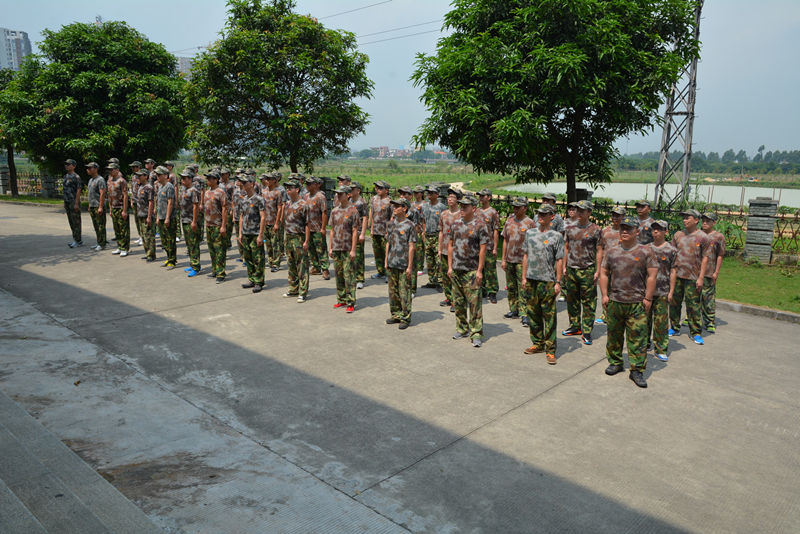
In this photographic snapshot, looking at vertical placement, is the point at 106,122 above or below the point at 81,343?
above

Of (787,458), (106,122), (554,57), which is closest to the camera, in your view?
(787,458)

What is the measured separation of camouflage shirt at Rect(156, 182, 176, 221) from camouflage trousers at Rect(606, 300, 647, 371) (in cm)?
866

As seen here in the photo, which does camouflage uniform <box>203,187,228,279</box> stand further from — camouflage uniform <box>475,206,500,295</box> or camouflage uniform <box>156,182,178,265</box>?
camouflage uniform <box>475,206,500,295</box>

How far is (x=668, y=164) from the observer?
1728 centimetres

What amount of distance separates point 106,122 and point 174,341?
57.5ft

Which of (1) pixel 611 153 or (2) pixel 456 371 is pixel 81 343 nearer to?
(2) pixel 456 371

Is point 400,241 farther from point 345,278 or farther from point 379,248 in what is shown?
point 379,248

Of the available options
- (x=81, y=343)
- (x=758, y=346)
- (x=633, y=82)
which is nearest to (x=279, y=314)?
(x=81, y=343)

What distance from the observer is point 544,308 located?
659cm

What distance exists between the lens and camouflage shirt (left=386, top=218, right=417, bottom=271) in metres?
7.86

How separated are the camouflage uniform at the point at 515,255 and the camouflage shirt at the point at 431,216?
1972 mm

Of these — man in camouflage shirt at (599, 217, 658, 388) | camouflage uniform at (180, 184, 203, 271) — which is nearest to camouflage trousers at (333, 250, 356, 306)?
camouflage uniform at (180, 184, 203, 271)

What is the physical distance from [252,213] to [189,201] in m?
2.03

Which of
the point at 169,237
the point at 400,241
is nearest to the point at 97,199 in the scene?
the point at 169,237
